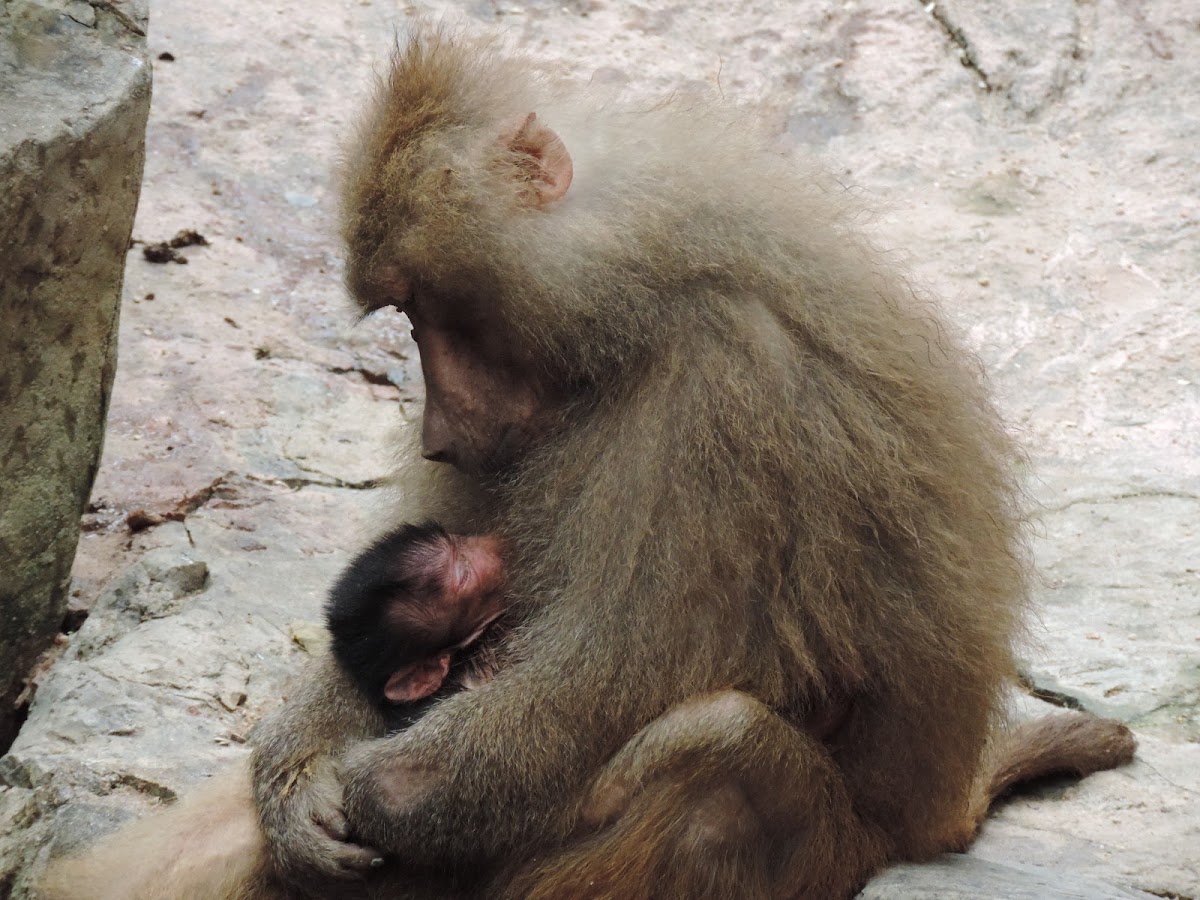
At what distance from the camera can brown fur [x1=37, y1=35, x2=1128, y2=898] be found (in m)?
2.62

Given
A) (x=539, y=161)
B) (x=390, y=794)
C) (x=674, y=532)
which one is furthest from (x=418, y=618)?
(x=539, y=161)

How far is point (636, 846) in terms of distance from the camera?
260 centimetres

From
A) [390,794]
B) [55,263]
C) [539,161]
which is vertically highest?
[539,161]

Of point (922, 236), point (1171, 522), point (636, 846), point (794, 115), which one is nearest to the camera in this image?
point (636, 846)

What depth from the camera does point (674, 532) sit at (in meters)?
2.61

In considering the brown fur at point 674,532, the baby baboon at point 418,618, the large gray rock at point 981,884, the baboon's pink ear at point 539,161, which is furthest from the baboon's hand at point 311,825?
the baboon's pink ear at point 539,161

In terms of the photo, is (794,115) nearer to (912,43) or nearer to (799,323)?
(912,43)

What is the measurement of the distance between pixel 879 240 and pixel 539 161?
5.85ft

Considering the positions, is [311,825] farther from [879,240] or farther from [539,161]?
[879,240]

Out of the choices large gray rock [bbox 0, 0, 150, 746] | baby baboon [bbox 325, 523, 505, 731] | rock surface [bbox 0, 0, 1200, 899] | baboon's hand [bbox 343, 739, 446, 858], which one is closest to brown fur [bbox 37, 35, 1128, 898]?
baboon's hand [bbox 343, 739, 446, 858]

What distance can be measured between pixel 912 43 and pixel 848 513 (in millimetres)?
4968

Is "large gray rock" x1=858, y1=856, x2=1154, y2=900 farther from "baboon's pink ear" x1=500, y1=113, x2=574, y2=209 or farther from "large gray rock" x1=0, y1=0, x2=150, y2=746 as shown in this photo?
"large gray rock" x1=0, y1=0, x2=150, y2=746

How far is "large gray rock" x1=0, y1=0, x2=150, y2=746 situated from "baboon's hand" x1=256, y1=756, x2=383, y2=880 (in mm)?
1037

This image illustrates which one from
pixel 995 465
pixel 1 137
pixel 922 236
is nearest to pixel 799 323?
pixel 995 465
